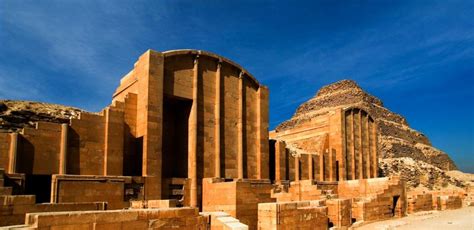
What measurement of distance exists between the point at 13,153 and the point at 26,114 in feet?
17.5

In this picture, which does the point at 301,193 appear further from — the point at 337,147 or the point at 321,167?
the point at 337,147

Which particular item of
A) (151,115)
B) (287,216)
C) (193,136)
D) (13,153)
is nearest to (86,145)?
(13,153)

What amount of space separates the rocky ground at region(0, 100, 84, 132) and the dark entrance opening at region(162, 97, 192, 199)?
172 inches

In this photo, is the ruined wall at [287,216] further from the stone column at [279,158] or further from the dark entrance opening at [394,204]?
the stone column at [279,158]

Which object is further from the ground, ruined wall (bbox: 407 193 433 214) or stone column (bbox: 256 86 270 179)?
stone column (bbox: 256 86 270 179)

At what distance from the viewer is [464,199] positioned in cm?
3186

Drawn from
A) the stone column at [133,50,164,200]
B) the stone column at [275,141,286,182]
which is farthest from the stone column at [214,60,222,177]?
the stone column at [275,141,286,182]

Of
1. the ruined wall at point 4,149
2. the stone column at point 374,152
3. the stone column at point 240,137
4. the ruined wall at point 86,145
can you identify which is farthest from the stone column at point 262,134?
the stone column at point 374,152

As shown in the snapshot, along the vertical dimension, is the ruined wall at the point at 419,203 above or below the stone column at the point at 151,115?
below

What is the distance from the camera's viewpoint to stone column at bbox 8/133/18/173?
13352 mm

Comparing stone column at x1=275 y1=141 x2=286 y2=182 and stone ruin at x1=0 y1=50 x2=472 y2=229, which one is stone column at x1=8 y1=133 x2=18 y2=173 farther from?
stone column at x1=275 y1=141 x2=286 y2=182

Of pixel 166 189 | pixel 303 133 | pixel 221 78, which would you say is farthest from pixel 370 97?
pixel 166 189

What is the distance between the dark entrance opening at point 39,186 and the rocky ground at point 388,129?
41440 millimetres

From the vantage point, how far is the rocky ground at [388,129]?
5328cm
